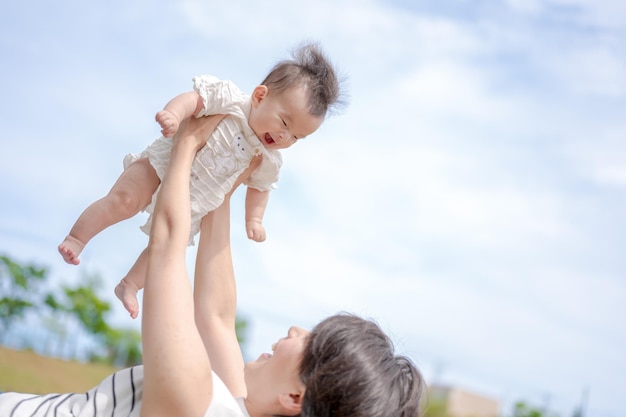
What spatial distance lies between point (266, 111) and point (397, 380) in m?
0.83

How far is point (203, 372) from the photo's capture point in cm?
Answer: 163

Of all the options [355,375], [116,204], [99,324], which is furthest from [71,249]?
[99,324]

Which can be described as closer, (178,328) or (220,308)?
(178,328)

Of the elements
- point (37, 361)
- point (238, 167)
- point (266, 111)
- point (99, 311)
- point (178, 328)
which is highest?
point (99, 311)

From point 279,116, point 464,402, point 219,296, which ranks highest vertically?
point 464,402

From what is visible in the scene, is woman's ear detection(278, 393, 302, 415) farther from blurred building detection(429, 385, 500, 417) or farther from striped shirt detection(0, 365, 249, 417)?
blurred building detection(429, 385, 500, 417)

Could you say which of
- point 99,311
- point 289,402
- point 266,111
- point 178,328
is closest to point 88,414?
point 178,328

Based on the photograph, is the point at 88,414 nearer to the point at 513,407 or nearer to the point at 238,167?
the point at 238,167

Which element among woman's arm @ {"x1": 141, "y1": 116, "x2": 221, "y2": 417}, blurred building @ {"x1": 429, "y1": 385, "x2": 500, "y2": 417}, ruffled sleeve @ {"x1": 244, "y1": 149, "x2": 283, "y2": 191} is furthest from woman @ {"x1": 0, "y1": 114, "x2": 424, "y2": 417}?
blurred building @ {"x1": 429, "y1": 385, "x2": 500, "y2": 417}

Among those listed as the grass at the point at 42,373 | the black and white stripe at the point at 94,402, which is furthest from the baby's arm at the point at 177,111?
the grass at the point at 42,373

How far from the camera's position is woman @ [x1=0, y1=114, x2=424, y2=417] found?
5.26ft

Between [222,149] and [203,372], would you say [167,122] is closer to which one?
[222,149]

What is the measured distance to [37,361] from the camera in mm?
6258

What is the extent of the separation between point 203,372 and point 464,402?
10956 millimetres
